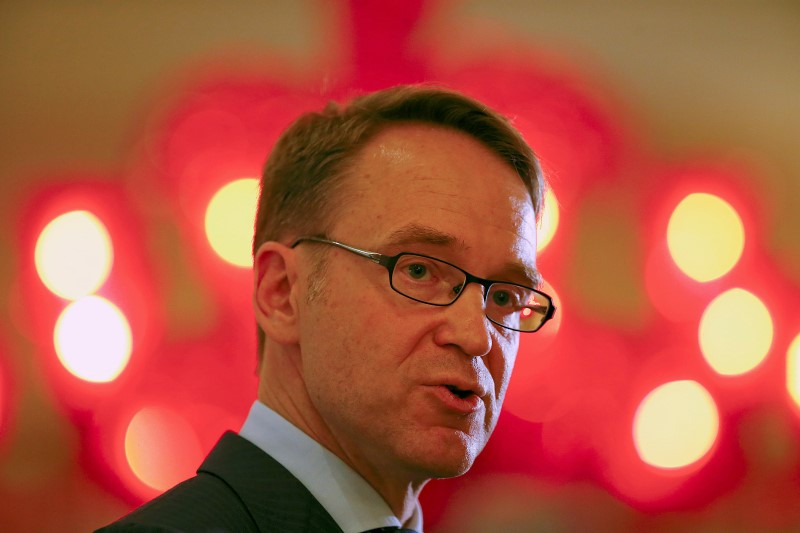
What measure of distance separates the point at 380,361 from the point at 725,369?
4.68ft

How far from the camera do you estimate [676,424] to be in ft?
7.13

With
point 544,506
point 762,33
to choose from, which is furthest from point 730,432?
point 762,33

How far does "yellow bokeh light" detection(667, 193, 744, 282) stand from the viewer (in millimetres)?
2217

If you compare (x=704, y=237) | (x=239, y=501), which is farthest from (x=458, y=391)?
(x=704, y=237)

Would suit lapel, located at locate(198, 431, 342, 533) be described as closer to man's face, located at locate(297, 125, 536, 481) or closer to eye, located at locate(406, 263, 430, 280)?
man's face, located at locate(297, 125, 536, 481)

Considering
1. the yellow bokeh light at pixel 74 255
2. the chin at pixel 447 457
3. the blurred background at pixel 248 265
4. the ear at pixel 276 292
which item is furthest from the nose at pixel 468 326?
the yellow bokeh light at pixel 74 255

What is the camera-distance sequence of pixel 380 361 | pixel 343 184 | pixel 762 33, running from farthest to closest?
pixel 762 33 → pixel 343 184 → pixel 380 361

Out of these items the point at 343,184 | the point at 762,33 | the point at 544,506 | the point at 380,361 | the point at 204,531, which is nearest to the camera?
the point at 204,531

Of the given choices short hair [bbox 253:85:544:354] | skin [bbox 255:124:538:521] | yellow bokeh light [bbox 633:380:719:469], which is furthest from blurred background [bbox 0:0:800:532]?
skin [bbox 255:124:538:521]

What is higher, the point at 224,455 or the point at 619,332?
the point at 619,332

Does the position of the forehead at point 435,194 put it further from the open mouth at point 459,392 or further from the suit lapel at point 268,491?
the suit lapel at point 268,491

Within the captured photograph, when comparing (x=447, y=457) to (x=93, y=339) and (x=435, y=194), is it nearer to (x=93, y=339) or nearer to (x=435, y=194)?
(x=435, y=194)

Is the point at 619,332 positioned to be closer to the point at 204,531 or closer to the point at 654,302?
the point at 654,302

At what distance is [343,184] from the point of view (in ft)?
4.04
